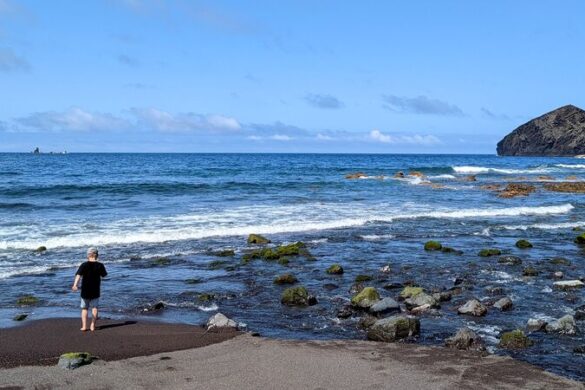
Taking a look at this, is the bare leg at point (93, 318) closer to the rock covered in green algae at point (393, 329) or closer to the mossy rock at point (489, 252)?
the rock covered in green algae at point (393, 329)

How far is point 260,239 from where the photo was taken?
2298cm

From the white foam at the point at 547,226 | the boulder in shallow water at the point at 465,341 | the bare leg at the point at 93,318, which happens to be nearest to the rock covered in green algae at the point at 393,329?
the boulder in shallow water at the point at 465,341

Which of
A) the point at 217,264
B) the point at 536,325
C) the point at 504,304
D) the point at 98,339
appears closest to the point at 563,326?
the point at 536,325

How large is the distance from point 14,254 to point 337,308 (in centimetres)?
1283

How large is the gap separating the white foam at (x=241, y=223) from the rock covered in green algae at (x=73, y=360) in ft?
43.4

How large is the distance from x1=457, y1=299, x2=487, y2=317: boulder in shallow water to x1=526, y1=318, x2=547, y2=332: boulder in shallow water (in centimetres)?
103

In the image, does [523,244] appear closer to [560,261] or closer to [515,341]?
[560,261]

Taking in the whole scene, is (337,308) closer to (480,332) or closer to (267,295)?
(267,295)

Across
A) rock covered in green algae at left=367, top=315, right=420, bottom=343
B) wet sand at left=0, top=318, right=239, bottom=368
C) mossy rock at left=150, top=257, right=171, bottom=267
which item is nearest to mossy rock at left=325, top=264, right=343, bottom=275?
mossy rock at left=150, top=257, right=171, bottom=267

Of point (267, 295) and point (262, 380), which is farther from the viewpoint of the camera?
point (267, 295)

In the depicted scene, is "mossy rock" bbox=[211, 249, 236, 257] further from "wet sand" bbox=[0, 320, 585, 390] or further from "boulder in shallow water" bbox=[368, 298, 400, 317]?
"wet sand" bbox=[0, 320, 585, 390]

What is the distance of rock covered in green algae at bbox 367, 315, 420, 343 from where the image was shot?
11219 millimetres

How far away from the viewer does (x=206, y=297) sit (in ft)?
47.6

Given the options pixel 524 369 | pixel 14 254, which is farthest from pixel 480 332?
pixel 14 254
